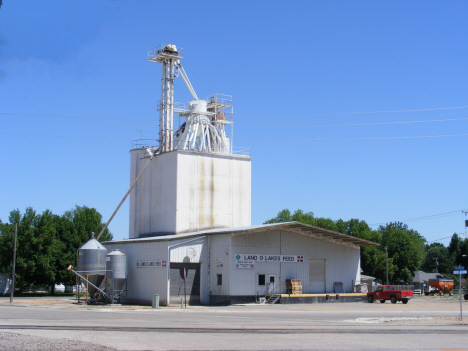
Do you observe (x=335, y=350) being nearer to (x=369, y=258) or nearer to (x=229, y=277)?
(x=229, y=277)

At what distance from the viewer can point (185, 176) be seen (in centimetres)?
5125

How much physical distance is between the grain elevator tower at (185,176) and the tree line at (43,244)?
1364cm

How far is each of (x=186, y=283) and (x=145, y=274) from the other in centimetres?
352

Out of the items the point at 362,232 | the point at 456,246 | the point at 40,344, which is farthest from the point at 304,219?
the point at 40,344

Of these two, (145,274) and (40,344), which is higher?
(145,274)

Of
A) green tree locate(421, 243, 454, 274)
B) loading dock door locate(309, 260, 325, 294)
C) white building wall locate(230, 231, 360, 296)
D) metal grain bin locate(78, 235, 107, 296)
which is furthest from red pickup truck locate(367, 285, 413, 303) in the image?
green tree locate(421, 243, 454, 274)

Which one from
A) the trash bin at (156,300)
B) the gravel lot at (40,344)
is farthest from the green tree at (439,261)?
the gravel lot at (40,344)

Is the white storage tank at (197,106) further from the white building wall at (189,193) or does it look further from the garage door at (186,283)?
the garage door at (186,283)

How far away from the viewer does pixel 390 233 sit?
103m

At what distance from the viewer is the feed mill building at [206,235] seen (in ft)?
139

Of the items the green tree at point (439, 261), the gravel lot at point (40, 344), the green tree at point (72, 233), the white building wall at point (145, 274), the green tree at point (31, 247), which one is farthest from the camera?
the green tree at point (439, 261)

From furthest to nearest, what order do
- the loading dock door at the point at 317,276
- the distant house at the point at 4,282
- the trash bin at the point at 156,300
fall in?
the distant house at the point at 4,282 → the loading dock door at the point at 317,276 → the trash bin at the point at 156,300

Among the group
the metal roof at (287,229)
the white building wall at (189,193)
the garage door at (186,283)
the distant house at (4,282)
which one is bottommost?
the distant house at (4,282)

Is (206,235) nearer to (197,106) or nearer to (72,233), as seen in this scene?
(197,106)
